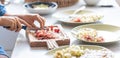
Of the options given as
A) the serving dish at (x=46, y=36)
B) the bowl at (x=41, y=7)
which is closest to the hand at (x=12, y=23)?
the serving dish at (x=46, y=36)

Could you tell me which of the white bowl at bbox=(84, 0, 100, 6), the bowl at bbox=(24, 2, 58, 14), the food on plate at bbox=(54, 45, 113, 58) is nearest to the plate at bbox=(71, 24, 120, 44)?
the food on plate at bbox=(54, 45, 113, 58)

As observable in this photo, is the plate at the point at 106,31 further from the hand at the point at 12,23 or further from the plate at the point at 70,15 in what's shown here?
the hand at the point at 12,23

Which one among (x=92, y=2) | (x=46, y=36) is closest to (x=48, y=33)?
(x=46, y=36)

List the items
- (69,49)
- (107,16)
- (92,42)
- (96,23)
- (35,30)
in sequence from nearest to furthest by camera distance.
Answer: (69,49) < (92,42) < (35,30) < (96,23) < (107,16)

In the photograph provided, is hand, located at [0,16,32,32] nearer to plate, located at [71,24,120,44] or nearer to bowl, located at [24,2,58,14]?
plate, located at [71,24,120,44]

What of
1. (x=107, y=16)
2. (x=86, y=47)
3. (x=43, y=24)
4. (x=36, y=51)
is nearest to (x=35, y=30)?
(x=43, y=24)

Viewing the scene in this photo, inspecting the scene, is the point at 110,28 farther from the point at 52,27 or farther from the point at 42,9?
the point at 42,9
